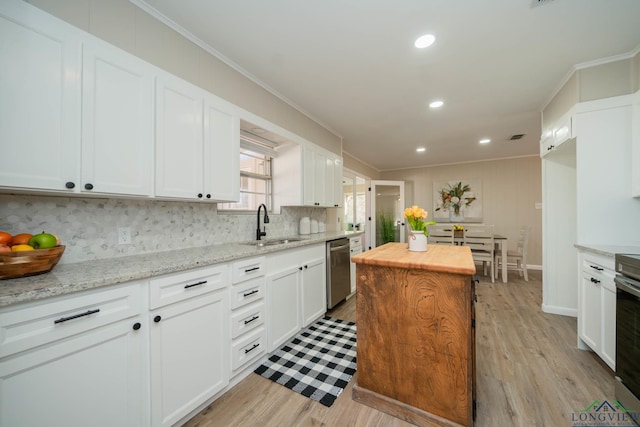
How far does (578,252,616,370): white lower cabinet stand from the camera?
174 centimetres

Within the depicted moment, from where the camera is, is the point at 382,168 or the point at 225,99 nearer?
the point at 225,99

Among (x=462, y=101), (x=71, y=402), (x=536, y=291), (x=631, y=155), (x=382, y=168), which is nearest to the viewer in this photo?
(x=71, y=402)

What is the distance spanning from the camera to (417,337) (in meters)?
1.39

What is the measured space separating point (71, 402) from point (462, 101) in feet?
12.9

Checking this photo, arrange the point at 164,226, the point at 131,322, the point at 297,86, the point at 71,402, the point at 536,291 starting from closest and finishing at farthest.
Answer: the point at 71,402
the point at 131,322
the point at 164,226
the point at 297,86
the point at 536,291

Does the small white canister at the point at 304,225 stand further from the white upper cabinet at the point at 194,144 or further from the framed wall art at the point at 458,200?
the framed wall art at the point at 458,200

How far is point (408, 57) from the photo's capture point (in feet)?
6.77

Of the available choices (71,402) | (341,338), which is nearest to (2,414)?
(71,402)

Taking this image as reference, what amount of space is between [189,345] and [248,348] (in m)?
0.52

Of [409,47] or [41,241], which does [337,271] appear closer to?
[409,47]

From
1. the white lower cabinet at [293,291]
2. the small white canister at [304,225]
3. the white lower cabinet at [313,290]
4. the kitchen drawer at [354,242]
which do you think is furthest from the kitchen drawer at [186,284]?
the kitchen drawer at [354,242]

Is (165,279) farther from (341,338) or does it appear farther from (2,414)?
(341,338)

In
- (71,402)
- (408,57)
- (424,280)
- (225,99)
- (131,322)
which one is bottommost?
(71,402)

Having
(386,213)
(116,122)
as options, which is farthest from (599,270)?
(386,213)
